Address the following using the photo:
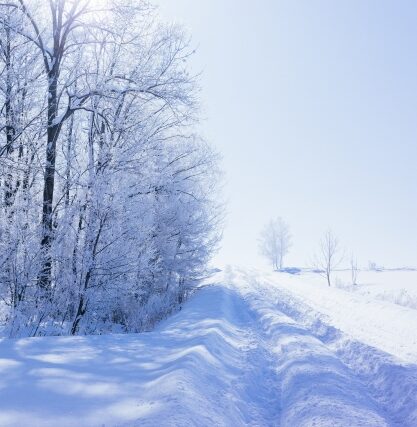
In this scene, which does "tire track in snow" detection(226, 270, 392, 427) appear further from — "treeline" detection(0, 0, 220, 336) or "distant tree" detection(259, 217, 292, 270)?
"distant tree" detection(259, 217, 292, 270)

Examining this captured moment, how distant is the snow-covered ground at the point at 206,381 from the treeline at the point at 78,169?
2.95m

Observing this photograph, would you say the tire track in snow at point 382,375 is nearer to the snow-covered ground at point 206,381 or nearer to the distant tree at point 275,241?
the snow-covered ground at point 206,381

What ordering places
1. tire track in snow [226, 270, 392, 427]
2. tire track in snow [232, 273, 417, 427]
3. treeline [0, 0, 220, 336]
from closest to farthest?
tire track in snow [226, 270, 392, 427], tire track in snow [232, 273, 417, 427], treeline [0, 0, 220, 336]

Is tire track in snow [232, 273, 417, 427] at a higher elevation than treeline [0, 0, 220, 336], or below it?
below

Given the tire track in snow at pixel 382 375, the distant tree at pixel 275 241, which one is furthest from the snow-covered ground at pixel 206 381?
the distant tree at pixel 275 241

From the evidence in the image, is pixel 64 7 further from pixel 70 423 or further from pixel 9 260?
pixel 70 423

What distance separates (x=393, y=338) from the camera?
7.55 meters

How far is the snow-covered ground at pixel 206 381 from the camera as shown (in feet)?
9.58

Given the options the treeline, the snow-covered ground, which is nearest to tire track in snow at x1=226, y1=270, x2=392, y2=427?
the snow-covered ground

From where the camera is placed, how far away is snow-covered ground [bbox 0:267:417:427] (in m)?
2.92

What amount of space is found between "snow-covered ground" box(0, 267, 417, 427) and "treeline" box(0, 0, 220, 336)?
2.95 meters

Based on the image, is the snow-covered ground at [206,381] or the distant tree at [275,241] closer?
the snow-covered ground at [206,381]

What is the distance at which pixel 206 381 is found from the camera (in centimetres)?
393

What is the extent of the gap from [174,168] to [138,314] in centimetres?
671
